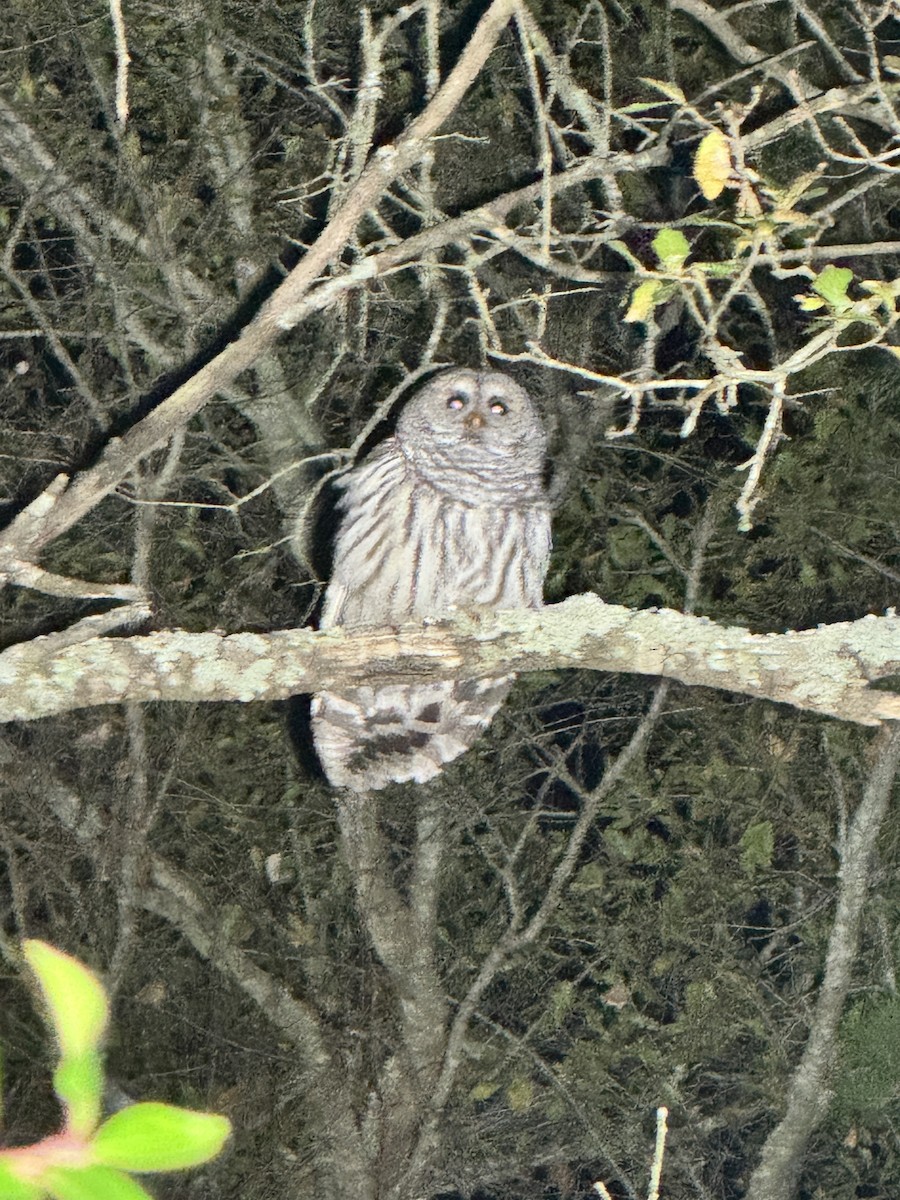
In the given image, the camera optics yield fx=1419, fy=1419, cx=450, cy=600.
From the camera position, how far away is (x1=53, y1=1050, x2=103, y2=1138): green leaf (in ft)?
1.68

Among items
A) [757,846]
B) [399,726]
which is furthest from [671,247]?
[757,846]

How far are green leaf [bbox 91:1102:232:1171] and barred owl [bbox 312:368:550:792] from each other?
3.00m

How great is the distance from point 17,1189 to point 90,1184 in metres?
0.03

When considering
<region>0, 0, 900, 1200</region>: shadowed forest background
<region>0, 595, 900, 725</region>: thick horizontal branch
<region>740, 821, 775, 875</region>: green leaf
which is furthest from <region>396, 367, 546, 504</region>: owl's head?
<region>740, 821, 775, 875</region>: green leaf

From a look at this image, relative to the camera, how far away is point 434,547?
3711 mm

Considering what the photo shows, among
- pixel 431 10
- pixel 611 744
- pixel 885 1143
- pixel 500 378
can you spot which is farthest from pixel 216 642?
pixel 885 1143

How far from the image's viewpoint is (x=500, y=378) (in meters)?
3.97

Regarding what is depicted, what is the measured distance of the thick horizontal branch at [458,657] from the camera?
227 cm

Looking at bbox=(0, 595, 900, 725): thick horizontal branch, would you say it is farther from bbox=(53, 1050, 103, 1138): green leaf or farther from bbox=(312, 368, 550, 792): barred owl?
bbox=(53, 1050, 103, 1138): green leaf

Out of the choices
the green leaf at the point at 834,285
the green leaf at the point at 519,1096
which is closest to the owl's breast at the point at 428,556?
the green leaf at the point at 834,285

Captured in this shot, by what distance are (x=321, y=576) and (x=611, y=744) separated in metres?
1.22

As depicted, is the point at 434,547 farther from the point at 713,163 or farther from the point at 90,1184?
the point at 90,1184

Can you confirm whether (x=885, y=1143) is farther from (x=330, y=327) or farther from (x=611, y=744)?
(x=330, y=327)

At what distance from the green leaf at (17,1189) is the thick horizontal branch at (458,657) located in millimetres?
1798
